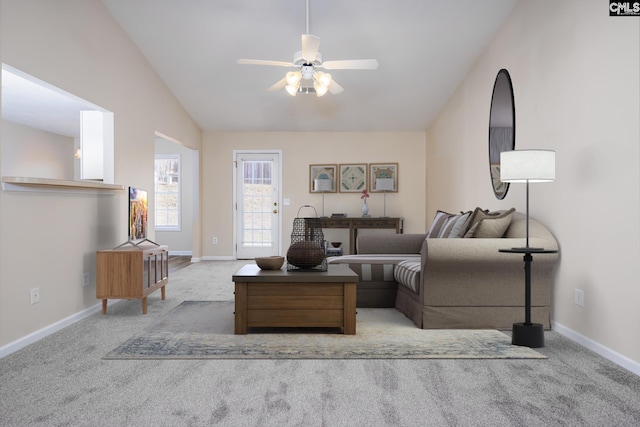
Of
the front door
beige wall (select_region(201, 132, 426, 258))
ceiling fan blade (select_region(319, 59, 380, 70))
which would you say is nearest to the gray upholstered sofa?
ceiling fan blade (select_region(319, 59, 380, 70))

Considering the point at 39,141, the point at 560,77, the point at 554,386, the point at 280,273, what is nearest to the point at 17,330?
the point at 280,273

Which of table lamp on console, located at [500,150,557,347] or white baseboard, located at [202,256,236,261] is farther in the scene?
white baseboard, located at [202,256,236,261]

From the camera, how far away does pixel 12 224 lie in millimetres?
3172

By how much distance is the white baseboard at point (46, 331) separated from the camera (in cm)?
306

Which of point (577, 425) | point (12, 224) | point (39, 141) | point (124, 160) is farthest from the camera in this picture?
point (39, 141)

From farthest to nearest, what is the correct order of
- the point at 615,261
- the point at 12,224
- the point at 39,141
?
the point at 39,141, the point at 12,224, the point at 615,261

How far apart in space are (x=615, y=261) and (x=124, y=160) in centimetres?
438

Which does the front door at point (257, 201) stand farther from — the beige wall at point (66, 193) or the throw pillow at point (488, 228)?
the throw pillow at point (488, 228)

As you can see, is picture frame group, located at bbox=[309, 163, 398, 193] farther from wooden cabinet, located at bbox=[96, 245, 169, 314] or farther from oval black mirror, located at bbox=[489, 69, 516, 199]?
wooden cabinet, located at bbox=[96, 245, 169, 314]

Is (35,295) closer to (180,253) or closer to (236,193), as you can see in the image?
(236,193)

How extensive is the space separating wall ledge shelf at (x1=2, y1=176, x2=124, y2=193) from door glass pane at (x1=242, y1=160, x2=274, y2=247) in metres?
4.10

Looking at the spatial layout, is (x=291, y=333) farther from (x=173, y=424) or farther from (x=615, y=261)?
(x=615, y=261)

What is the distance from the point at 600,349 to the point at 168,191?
8243 mm

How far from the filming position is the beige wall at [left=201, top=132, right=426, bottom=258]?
27.2 feet
